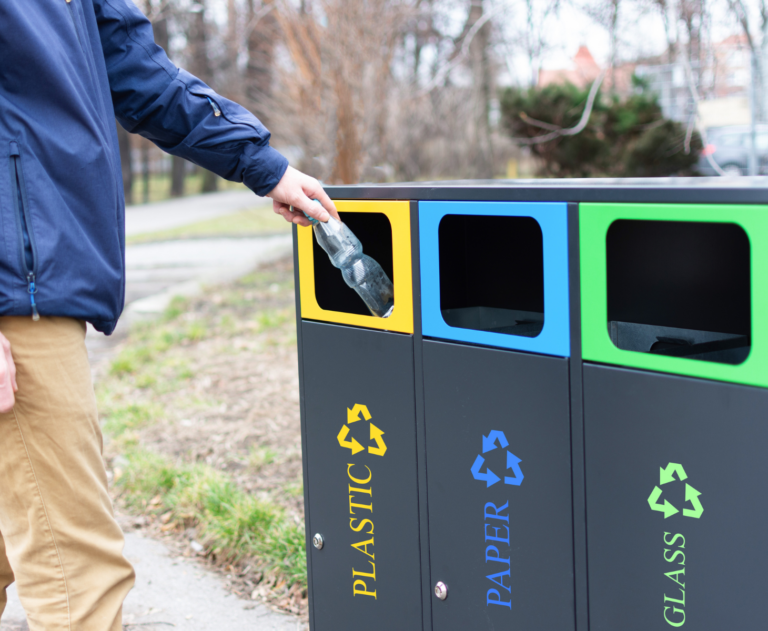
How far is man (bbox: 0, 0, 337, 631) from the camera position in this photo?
1.33m

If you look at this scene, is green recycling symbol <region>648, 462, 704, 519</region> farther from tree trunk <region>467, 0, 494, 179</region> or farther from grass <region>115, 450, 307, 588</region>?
tree trunk <region>467, 0, 494, 179</region>

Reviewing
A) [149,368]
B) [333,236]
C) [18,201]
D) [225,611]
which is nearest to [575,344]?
[333,236]

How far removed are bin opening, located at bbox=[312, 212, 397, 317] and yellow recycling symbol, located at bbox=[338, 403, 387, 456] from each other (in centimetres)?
32

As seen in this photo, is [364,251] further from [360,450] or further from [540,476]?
[540,476]

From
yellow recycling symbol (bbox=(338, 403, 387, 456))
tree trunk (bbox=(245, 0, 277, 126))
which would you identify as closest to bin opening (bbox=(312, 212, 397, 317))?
yellow recycling symbol (bbox=(338, 403, 387, 456))

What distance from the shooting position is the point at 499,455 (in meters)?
1.61

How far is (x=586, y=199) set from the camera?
4.66 ft

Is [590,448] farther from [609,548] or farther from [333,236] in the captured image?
[333,236]

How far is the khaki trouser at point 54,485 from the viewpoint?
4.57 feet

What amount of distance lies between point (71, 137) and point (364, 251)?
2.80ft

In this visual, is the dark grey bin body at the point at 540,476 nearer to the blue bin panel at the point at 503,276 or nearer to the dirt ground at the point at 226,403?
the blue bin panel at the point at 503,276

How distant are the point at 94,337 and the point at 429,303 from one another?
205 inches

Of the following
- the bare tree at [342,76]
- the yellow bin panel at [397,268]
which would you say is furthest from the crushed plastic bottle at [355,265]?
the bare tree at [342,76]

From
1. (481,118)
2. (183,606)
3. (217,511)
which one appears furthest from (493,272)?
(481,118)
